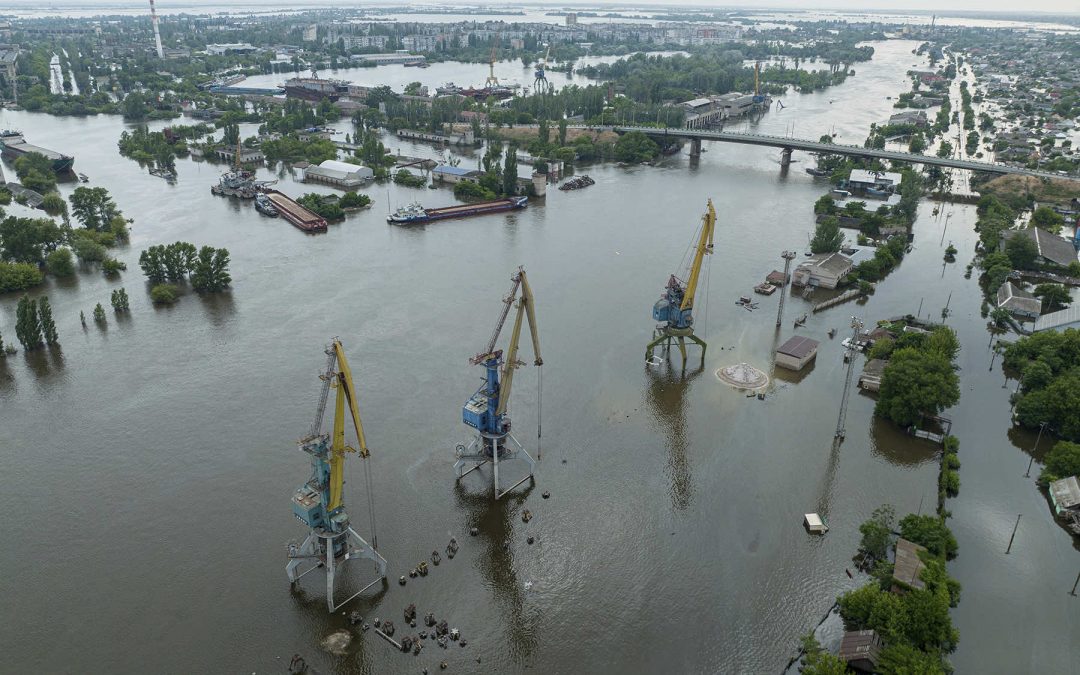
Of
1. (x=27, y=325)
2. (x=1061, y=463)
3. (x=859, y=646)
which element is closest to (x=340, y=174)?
(x=27, y=325)

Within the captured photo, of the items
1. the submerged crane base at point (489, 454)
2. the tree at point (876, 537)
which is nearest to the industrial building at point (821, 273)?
the tree at point (876, 537)

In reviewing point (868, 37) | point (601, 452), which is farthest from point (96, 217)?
point (868, 37)

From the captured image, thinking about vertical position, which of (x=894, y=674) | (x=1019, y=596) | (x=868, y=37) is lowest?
(x=1019, y=596)

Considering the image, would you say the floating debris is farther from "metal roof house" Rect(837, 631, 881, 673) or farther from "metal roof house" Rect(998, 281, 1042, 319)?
"metal roof house" Rect(998, 281, 1042, 319)

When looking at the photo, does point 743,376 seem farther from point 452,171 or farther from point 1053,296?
point 452,171

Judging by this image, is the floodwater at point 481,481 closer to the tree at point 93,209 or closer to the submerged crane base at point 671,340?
the submerged crane base at point 671,340

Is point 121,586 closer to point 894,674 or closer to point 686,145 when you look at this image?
point 894,674
